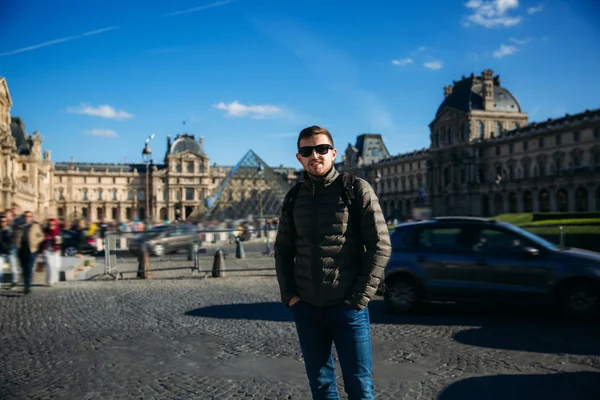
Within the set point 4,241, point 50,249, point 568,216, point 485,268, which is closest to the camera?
point 485,268

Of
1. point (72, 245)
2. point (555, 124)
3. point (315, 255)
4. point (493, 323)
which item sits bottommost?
point (493, 323)

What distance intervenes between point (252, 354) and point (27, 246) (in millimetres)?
7220

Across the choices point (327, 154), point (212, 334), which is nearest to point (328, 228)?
point (327, 154)

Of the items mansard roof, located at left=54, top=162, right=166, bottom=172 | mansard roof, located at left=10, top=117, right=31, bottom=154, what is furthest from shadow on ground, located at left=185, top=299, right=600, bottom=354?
mansard roof, located at left=54, top=162, right=166, bottom=172

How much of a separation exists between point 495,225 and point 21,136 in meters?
63.9

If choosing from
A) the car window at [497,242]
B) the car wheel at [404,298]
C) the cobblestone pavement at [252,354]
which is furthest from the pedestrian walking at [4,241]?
the car window at [497,242]

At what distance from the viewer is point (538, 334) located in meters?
6.08

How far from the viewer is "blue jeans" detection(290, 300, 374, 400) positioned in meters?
2.76

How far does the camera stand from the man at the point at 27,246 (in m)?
10.5

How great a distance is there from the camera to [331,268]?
278cm

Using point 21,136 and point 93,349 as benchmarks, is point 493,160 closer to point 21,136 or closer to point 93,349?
point 21,136

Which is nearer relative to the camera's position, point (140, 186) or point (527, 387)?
point (527, 387)

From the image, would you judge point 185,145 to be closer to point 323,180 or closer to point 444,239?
point 444,239

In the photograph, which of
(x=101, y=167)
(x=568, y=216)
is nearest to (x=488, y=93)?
(x=568, y=216)
